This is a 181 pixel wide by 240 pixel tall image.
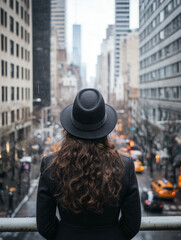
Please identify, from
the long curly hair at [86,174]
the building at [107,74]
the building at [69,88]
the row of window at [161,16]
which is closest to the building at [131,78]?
the building at [107,74]

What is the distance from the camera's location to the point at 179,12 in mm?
4898

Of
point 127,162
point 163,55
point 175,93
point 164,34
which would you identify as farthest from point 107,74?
point 127,162

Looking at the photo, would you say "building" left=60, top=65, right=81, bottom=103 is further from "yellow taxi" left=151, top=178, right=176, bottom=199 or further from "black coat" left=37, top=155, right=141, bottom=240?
"black coat" left=37, top=155, right=141, bottom=240

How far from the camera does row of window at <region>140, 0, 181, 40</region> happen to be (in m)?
5.09

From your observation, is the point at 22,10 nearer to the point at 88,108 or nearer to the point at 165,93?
the point at 165,93

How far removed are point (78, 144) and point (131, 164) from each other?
343mm

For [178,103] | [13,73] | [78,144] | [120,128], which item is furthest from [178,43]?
[120,128]

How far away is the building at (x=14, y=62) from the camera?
4.70 meters

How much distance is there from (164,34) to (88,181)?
19.3 ft

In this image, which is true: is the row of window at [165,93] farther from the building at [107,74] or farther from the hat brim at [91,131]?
the hat brim at [91,131]

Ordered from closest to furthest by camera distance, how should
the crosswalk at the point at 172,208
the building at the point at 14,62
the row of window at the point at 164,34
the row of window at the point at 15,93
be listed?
the row of window at the point at 15,93
the building at the point at 14,62
the row of window at the point at 164,34
the crosswalk at the point at 172,208

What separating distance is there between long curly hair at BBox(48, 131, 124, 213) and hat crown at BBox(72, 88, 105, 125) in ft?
0.39

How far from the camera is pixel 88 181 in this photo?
143 cm

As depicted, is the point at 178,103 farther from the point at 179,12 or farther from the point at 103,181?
the point at 103,181
